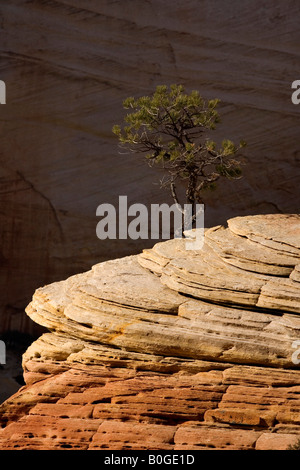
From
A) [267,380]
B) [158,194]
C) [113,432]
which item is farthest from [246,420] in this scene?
[158,194]

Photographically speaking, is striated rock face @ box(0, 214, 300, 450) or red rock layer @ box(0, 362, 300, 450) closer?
red rock layer @ box(0, 362, 300, 450)

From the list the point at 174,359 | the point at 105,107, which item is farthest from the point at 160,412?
the point at 105,107

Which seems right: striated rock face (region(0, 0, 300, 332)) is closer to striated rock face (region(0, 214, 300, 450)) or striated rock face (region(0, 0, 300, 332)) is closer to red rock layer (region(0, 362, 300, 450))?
striated rock face (region(0, 214, 300, 450))

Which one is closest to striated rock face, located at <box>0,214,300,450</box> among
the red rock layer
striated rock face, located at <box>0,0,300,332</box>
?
the red rock layer

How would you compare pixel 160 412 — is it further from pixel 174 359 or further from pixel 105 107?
pixel 105 107

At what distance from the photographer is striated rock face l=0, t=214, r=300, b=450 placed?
12.3 m

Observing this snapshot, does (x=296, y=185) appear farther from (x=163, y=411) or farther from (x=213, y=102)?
(x=163, y=411)

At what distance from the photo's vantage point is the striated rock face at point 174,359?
12297 millimetres

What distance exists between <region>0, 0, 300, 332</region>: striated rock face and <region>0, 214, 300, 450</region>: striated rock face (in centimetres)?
996

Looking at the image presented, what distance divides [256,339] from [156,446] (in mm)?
2270

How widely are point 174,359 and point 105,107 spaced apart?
13389mm

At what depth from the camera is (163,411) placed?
12.6 meters

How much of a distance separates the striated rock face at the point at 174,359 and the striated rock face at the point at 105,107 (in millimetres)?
9961

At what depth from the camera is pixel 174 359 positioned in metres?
13.1
